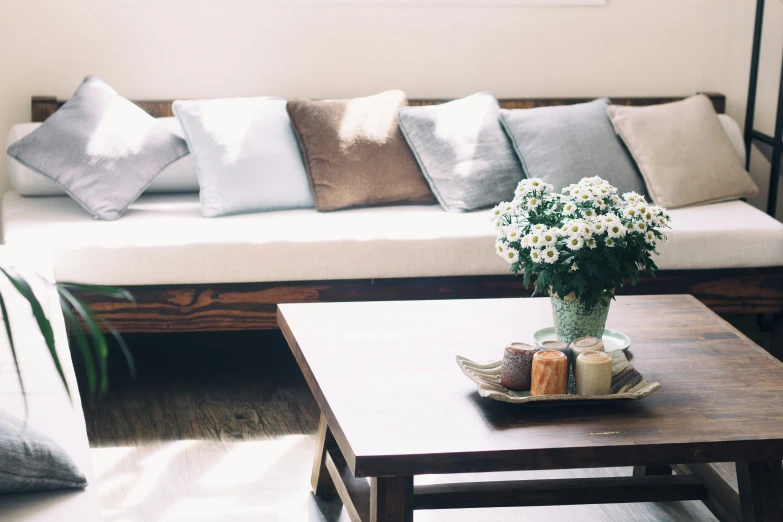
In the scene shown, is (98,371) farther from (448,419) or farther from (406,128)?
(448,419)

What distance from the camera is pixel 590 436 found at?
1.72 m

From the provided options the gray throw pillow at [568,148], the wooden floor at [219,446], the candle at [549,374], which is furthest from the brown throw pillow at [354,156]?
the candle at [549,374]

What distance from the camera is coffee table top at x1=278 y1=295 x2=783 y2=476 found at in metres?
1.68

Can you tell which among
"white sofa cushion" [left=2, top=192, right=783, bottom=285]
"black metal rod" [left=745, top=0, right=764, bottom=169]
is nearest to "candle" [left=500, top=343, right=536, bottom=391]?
"white sofa cushion" [left=2, top=192, right=783, bottom=285]

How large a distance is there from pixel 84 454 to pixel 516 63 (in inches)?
112

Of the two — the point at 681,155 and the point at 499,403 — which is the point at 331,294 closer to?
the point at 499,403

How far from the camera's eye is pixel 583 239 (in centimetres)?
196

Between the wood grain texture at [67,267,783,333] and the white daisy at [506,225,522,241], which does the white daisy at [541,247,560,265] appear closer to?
the white daisy at [506,225,522,241]

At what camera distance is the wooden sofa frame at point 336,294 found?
2.92 m

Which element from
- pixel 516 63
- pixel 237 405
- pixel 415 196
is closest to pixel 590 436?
pixel 237 405

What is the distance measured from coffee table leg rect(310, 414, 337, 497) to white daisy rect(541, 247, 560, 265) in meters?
0.68

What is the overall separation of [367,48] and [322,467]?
81.0 inches

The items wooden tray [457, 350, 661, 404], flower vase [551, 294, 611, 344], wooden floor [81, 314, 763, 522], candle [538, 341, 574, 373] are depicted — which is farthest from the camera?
wooden floor [81, 314, 763, 522]

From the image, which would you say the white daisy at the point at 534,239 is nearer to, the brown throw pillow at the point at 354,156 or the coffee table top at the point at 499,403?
the coffee table top at the point at 499,403
